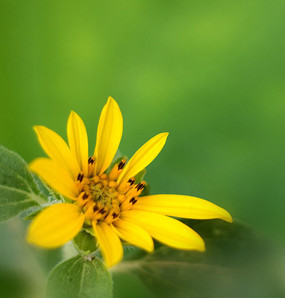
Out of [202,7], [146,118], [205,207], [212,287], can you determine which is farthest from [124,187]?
[202,7]

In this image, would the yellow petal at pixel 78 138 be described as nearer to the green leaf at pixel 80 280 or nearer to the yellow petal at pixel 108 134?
the yellow petal at pixel 108 134

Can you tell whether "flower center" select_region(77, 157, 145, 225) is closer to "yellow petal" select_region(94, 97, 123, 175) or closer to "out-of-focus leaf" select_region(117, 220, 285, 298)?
"yellow petal" select_region(94, 97, 123, 175)

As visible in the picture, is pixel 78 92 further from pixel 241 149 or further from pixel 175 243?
pixel 175 243

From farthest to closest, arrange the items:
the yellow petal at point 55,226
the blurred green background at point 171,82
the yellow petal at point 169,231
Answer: the blurred green background at point 171,82 < the yellow petal at point 169,231 < the yellow petal at point 55,226

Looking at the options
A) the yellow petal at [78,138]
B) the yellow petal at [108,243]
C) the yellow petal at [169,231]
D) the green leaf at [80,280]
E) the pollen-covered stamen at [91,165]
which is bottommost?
the green leaf at [80,280]

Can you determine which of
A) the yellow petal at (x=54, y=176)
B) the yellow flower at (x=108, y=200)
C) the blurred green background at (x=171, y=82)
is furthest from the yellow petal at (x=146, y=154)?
the blurred green background at (x=171, y=82)

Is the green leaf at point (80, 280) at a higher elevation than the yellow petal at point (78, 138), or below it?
below

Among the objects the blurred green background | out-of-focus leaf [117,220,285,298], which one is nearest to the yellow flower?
out-of-focus leaf [117,220,285,298]

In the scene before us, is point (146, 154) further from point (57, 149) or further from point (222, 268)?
point (222, 268)
